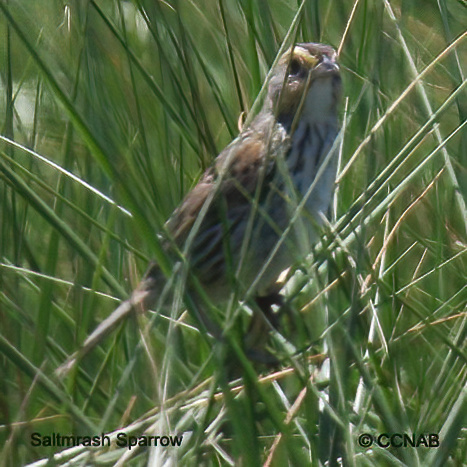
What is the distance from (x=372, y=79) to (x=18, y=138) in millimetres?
1435

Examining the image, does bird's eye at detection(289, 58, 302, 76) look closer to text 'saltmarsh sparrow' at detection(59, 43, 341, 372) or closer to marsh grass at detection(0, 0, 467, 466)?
text 'saltmarsh sparrow' at detection(59, 43, 341, 372)

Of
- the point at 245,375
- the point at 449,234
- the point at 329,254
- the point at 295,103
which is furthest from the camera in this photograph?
the point at 295,103

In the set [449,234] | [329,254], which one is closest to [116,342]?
[329,254]

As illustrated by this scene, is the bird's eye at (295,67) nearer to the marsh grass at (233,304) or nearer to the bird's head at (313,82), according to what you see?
the bird's head at (313,82)

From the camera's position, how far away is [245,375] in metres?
1.36

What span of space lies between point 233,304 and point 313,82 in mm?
1346

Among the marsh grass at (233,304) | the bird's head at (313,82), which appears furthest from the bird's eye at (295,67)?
the marsh grass at (233,304)

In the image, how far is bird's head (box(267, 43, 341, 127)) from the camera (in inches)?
99.1

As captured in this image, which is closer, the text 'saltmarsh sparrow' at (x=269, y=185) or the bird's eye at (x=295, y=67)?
the text 'saltmarsh sparrow' at (x=269, y=185)

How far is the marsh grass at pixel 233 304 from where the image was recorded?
1408 mm

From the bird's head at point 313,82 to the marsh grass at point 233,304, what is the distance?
0.17 feet

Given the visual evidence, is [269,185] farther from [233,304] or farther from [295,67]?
[233,304]

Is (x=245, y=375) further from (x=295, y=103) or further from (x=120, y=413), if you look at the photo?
(x=295, y=103)

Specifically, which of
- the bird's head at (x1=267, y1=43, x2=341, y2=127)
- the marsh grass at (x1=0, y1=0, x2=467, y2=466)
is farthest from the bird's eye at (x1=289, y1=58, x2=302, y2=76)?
the marsh grass at (x1=0, y1=0, x2=467, y2=466)
